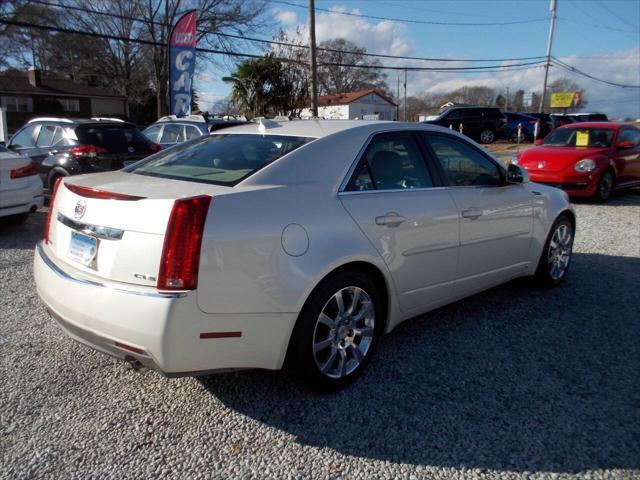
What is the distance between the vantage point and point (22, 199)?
758 cm

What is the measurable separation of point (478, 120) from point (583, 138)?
14.6 meters

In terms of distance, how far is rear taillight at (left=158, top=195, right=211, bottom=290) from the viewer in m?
2.59

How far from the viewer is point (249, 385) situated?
3.39 metres

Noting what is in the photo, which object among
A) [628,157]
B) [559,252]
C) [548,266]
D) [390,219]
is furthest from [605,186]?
[390,219]

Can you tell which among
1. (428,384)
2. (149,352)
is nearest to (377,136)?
(428,384)

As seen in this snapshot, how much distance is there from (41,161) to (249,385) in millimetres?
8038

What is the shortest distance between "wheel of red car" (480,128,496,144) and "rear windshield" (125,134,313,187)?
77.8ft

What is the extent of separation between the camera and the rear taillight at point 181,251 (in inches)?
102

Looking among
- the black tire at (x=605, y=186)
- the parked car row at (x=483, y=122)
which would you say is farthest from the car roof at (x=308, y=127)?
the parked car row at (x=483, y=122)

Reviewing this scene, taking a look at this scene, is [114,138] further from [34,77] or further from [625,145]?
[34,77]

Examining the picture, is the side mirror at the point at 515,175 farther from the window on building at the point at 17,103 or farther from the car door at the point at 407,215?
the window on building at the point at 17,103

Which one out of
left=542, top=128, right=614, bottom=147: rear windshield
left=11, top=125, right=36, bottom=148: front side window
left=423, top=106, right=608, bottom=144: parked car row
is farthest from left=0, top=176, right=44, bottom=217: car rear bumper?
left=423, top=106, right=608, bottom=144: parked car row

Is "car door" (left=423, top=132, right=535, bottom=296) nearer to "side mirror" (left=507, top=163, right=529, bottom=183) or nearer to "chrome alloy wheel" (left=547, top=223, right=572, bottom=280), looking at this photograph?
"side mirror" (left=507, top=163, right=529, bottom=183)

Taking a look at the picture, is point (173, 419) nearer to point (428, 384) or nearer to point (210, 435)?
point (210, 435)
